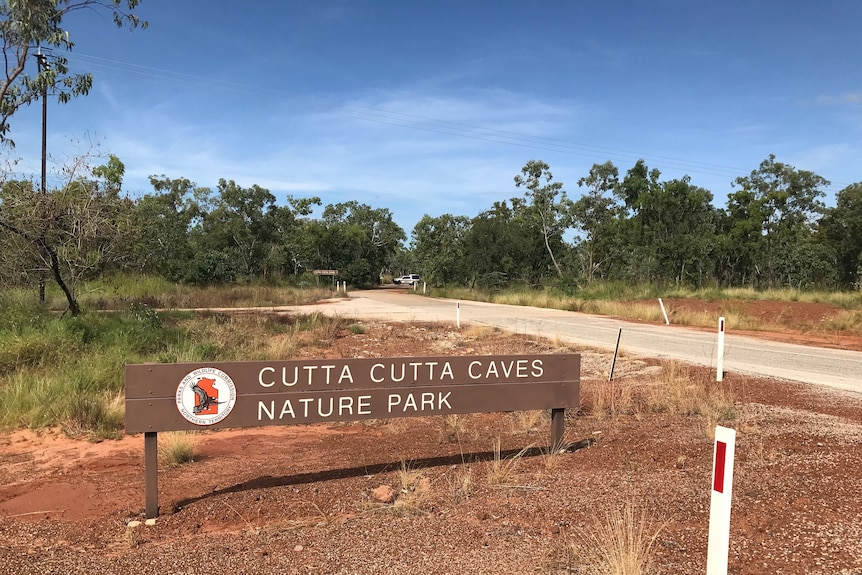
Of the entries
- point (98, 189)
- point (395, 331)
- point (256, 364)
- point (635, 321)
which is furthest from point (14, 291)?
point (635, 321)

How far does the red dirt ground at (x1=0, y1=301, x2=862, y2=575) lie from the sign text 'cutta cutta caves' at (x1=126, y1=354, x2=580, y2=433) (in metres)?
0.58

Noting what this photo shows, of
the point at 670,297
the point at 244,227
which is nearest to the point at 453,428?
the point at 670,297

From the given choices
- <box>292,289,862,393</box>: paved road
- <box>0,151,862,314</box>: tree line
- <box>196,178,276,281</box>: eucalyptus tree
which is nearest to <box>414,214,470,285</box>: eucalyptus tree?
<box>0,151,862,314</box>: tree line

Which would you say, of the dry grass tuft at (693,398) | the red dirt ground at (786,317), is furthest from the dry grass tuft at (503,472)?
the red dirt ground at (786,317)

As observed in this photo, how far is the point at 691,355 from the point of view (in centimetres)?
1306

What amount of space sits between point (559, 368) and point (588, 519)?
72.3 inches

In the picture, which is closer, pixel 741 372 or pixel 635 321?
pixel 741 372

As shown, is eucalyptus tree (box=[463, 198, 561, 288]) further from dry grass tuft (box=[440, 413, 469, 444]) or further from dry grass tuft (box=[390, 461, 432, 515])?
dry grass tuft (box=[390, 461, 432, 515])

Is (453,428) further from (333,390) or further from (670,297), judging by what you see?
(670,297)

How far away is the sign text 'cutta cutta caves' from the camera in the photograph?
172 inches

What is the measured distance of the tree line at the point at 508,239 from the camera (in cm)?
1275

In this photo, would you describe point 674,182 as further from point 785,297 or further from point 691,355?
point 691,355

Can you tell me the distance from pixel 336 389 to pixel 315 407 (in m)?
0.21

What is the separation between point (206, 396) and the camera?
4453 millimetres
